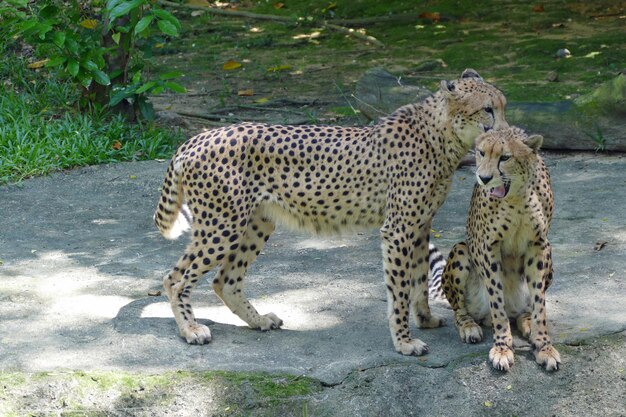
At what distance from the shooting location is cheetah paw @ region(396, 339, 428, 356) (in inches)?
201

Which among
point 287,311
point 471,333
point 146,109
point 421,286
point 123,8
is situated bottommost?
point 287,311

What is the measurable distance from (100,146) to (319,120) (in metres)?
2.32

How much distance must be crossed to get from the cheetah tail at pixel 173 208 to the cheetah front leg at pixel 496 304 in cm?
167

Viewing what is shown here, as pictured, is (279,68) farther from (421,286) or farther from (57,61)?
(421,286)

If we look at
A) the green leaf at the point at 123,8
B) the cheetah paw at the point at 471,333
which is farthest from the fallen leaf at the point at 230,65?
the cheetah paw at the point at 471,333

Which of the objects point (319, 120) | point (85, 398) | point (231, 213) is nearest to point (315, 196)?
point (231, 213)

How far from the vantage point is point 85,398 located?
4719 mm

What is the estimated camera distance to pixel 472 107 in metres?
5.06

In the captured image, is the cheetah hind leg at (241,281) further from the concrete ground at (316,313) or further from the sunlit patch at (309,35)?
the sunlit patch at (309,35)

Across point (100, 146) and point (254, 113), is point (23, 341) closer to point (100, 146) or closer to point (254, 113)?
point (100, 146)

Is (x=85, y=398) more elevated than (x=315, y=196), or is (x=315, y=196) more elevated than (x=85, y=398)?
(x=315, y=196)

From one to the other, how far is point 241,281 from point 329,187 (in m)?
0.75

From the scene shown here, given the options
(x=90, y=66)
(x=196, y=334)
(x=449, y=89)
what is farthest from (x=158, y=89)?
(x=449, y=89)

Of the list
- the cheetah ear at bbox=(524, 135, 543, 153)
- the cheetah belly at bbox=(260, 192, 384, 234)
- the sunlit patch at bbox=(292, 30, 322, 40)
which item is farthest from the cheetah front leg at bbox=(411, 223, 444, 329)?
the sunlit patch at bbox=(292, 30, 322, 40)
